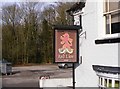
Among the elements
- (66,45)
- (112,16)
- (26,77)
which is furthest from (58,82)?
(26,77)

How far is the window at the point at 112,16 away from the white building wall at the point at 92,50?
21 centimetres

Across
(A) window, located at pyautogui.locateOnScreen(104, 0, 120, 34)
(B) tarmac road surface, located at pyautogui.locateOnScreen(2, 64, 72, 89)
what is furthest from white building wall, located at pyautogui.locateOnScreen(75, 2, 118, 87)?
(B) tarmac road surface, located at pyautogui.locateOnScreen(2, 64, 72, 89)

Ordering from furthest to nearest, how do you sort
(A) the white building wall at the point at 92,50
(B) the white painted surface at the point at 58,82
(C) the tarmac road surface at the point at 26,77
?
(C) the tarmac road surface at the point at 26,77 < (B) the white painted surface at the point at 58,82 < (A) the white building wall at the point at 92,50

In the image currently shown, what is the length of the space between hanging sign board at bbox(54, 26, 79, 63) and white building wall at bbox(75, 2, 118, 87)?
44 centimetres

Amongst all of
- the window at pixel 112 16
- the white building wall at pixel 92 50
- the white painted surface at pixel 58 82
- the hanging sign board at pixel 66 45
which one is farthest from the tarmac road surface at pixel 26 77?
the window at pixel 112 16

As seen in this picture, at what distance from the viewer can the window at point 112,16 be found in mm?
7723

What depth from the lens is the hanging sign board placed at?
9.46 metres

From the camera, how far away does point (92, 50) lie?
30.2ft

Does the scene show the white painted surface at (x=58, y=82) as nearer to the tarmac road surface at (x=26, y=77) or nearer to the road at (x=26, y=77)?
the tarmac road surface at (x=26, y=77)

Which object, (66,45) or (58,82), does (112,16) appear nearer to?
(66,45)

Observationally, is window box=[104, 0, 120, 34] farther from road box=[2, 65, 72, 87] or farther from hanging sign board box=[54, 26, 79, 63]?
road box=[2, 65, 72, 87]

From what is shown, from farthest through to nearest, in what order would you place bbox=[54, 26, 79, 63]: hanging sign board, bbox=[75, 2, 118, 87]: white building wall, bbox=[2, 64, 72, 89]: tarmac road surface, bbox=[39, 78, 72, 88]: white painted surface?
bbox=[2, 64, 72, 89]: tarmac road surface, bbox=[39, 78, 72, 88]: white painted surface, bbox=[54, 26, 79, 63]: hanging sign board, bbox=[75, 2, 118, 87]: white building wall

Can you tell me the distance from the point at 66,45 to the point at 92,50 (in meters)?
0.91

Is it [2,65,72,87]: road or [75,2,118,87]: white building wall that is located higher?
[75,2,118,87]: white building wall
